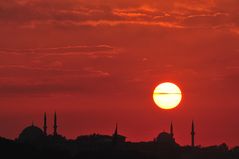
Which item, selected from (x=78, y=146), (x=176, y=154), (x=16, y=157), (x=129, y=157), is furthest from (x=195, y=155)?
(x=16, y=157)

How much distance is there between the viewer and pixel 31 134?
182750 millimetres

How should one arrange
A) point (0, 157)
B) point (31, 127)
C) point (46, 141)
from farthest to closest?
point (31, 127) < point (46, 141) < point (0, 157)

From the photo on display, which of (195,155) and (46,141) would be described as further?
(195,155)

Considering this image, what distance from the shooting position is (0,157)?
105 m

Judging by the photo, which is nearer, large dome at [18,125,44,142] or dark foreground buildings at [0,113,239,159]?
dark foreground buildings at [0,113,239,159]

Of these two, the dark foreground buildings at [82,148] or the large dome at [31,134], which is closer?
the dark foreground buildings at [82,148]

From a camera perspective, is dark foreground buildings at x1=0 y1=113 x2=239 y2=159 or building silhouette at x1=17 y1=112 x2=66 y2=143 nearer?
dark foreground buildings at x1=0 y1=113 x2=239 y2=159

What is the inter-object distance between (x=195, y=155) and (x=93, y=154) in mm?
83525

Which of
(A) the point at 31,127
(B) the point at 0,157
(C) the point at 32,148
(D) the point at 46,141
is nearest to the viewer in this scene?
(B) the point at 0,157

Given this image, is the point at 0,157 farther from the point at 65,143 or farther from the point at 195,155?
the point at 195,155

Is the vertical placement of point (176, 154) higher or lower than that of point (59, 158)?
higher

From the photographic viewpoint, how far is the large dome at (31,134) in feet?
588

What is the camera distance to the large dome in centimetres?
17929

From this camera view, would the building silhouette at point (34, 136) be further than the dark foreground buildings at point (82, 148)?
Yes
